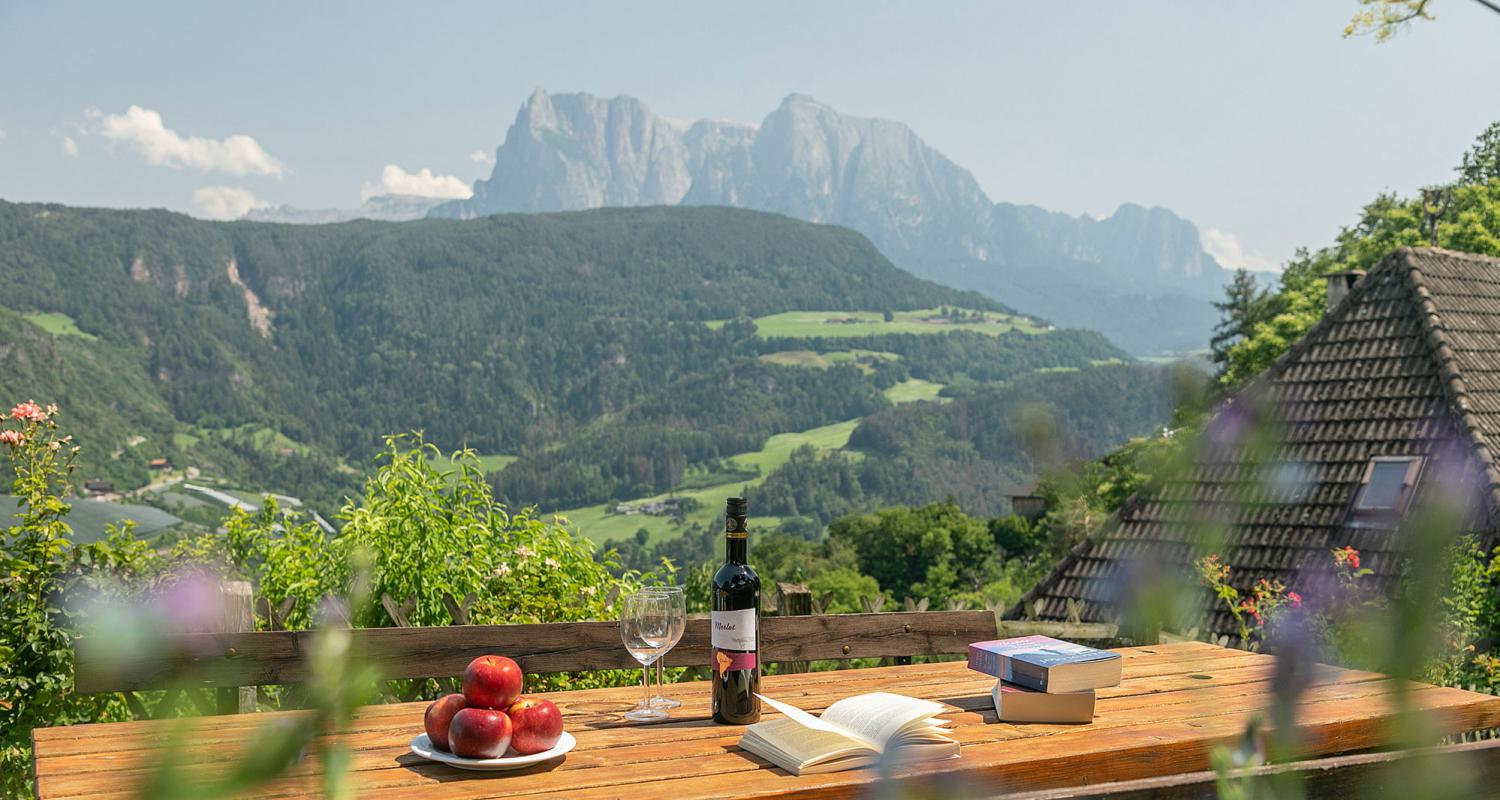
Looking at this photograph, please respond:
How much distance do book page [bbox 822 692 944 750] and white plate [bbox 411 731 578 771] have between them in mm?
523

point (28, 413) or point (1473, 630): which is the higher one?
point (28, 413)

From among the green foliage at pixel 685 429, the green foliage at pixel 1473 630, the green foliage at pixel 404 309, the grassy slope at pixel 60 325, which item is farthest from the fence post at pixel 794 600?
the grassy slope at pixel 60 325

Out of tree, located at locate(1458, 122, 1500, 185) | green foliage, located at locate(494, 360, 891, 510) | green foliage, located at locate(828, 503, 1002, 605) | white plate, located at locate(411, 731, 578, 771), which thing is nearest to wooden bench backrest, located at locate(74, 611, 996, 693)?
white plate, located at locate(411, 731, 578, 771)

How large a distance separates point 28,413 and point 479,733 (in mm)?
2731

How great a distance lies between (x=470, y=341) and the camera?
148m

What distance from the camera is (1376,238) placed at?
23.2 metres

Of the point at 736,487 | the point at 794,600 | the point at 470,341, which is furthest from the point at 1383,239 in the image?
the point at 470,341

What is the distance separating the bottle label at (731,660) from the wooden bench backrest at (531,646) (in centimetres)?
82

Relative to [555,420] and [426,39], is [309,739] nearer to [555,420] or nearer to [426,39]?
[555,420]

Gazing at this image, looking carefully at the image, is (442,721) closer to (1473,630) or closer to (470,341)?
(1473,630)

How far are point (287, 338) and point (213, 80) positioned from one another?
52313 millimetres

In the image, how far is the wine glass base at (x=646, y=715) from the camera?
2.68 meters

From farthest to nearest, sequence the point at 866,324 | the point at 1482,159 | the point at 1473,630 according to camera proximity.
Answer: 1. the point at 866,324
2. the point at 1482,159
3. the point at 1473,630

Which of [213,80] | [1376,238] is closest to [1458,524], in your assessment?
[1376,238]
